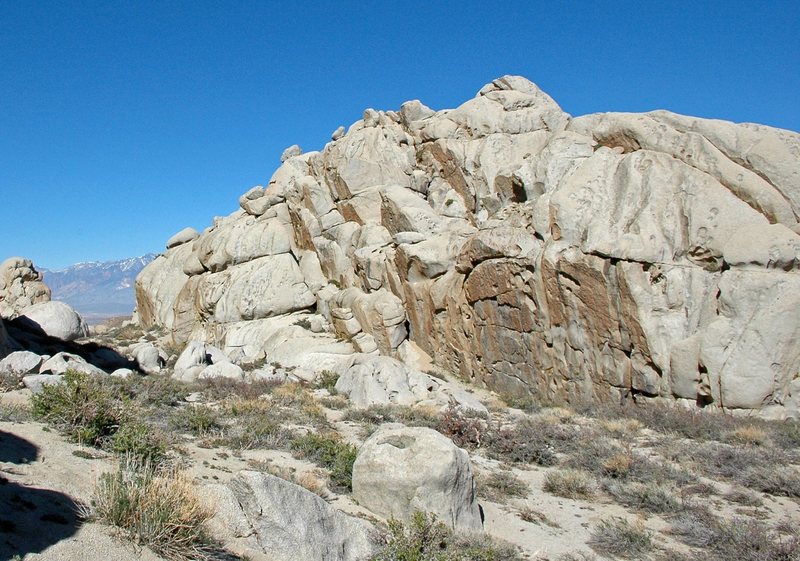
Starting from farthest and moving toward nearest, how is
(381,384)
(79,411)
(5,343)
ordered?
(5,343)
(381,384)
(79,411)

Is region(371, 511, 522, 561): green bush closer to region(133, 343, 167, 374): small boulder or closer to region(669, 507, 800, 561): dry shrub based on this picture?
region(669, 507, 800, 561): dry shrub

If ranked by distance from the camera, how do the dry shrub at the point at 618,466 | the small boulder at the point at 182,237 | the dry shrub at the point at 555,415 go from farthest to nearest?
1. the small boulder at the point at 182,237
2. the dry shrub at the point at 555,415
3. the dry shrub at the point at 618,466

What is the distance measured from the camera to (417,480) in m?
9.41

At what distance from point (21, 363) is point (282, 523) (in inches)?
647

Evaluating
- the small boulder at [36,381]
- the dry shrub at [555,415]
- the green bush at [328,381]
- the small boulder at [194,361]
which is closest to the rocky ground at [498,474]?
the dry shrub at [555,415]

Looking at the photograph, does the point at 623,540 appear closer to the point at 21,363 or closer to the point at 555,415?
the point at 555,415

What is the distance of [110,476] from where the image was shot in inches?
268

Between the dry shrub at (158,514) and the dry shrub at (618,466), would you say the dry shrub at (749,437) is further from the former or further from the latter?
the dry shrub at (158,514)

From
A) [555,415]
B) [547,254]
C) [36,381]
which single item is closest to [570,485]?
[555,415]

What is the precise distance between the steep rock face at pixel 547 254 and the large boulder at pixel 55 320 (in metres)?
7.28

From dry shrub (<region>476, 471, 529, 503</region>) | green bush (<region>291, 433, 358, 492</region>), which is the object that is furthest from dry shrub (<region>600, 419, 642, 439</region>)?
green bush (<region>291, 433, 358, 492</region>)

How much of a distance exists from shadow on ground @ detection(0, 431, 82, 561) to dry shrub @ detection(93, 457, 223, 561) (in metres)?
0.40

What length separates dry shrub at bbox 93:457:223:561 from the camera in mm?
6281

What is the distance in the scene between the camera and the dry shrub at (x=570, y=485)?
38.8ft
